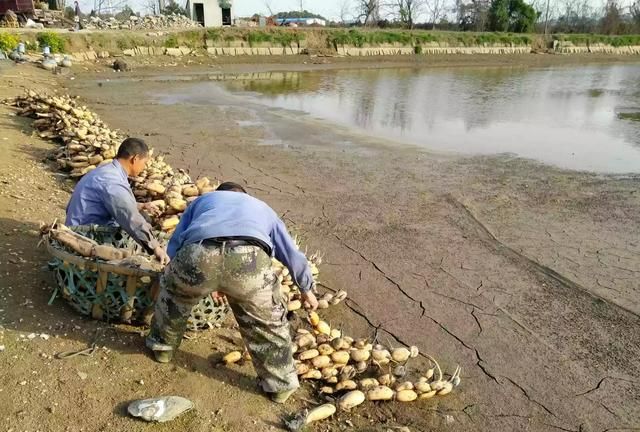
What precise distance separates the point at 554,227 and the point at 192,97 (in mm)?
15001

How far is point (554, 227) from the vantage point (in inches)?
275

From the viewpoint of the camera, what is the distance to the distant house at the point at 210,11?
42.5m

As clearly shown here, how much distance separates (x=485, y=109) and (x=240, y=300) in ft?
56.8

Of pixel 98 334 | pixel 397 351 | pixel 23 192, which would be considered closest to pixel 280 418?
pixel 397 351

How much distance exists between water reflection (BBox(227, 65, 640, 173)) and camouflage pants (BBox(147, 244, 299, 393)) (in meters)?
9.33

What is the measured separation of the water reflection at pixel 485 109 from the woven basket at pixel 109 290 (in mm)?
9429

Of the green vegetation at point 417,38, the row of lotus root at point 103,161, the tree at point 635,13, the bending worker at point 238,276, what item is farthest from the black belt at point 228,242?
the tree at point 635,13

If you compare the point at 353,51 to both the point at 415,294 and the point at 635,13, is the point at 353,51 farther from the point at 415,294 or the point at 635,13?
the point at 635,13

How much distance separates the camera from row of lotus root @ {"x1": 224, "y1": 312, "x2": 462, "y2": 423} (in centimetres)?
357

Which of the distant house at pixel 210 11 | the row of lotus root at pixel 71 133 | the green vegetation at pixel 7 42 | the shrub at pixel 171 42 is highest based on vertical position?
the distant house at pixel 210 11

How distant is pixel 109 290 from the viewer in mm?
3721

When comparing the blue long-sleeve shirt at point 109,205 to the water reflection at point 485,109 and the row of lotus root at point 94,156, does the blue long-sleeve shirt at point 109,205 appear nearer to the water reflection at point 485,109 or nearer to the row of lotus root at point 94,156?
the row of lotus root at point 94,156

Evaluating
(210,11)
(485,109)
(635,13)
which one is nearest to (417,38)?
(210,11)

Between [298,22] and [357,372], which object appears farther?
[298,22]
